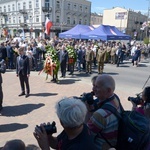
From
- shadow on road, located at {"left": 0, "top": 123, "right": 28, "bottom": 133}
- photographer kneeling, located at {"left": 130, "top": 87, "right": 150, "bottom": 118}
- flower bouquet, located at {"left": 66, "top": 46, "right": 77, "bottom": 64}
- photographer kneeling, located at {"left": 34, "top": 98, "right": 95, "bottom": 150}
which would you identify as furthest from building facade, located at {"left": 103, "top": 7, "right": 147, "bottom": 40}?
photographer kneeling, located at {"left": 34, "top": 98, "right": 95, "bottom": 150}

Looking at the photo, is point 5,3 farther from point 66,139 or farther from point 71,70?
point 66,139

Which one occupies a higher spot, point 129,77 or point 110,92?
point 110,92

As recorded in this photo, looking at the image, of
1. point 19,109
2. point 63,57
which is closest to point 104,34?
point 63,57

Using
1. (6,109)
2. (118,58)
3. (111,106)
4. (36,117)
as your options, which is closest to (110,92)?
(111,106)

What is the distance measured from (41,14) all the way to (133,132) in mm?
53013

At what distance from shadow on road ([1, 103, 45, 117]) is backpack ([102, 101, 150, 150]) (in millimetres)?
4707

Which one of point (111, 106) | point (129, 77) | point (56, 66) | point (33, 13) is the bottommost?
point (129, 77)

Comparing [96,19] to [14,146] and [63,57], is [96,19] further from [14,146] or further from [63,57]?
[14,146]

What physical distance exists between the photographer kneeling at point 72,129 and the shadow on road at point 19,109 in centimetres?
455

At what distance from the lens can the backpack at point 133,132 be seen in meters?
2.03

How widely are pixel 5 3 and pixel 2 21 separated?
568cm

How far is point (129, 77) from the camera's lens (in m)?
12.5

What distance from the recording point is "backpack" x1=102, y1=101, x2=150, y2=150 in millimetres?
2029

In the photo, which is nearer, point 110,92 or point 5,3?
point 110,92
